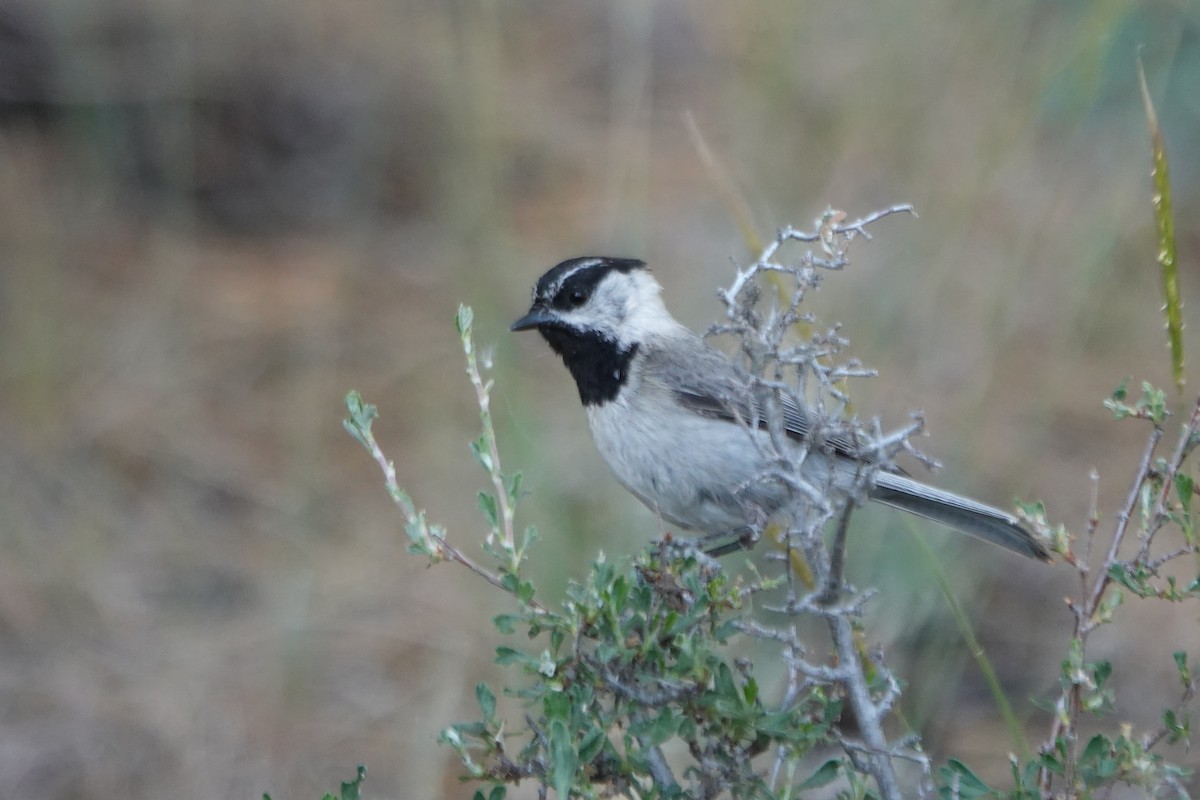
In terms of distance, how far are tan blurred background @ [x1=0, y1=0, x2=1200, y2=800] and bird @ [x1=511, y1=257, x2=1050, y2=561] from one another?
12.8 inches

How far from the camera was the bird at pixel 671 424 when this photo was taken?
3176 mm

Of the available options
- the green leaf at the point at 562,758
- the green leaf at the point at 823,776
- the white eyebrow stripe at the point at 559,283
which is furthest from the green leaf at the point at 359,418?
the white eyebrow stripe at the point at 559,283

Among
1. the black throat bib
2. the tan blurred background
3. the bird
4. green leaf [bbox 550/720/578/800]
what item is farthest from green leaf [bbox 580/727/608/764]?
the tan blurred background

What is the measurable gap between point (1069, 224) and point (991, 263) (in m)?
0.50

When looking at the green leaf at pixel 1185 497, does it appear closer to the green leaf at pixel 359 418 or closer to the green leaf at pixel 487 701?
the green leaf at pixel 487 701

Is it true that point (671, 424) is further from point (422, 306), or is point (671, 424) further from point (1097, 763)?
point (422, 306)

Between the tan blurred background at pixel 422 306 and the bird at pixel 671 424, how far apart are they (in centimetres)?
32

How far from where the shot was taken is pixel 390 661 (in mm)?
4945

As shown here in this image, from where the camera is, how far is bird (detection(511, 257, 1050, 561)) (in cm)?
318

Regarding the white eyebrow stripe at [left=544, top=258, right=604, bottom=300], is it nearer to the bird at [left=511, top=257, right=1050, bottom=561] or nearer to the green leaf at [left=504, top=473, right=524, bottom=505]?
the bird at [left=511, top=257, right=1050, bottom=561]

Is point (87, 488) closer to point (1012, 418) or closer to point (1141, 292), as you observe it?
point (1012, 418)

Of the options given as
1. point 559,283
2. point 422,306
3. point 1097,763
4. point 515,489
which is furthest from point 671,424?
point 422,306

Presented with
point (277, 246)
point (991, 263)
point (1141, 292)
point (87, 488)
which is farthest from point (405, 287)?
point (1141, 292)

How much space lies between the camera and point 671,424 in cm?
329
